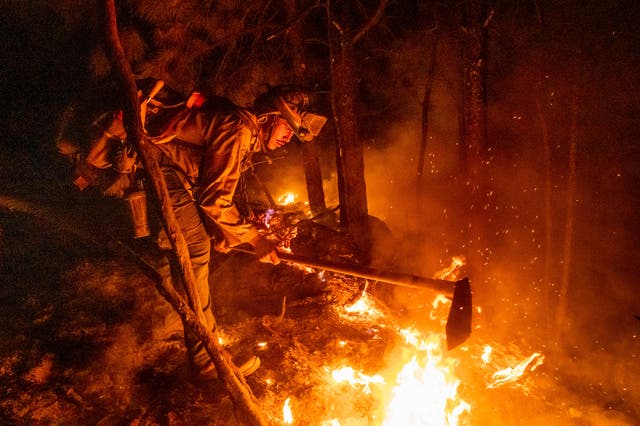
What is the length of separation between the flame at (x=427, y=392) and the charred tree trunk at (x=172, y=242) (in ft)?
4.10

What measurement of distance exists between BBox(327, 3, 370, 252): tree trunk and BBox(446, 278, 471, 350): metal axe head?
3.68 meters

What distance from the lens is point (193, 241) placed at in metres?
3.59

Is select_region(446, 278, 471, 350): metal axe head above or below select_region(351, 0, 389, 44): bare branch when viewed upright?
below

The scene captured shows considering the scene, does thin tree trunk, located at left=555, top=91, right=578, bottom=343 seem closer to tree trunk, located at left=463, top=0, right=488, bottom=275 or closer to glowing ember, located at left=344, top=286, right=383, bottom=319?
tree trunk, located at left=463, top=0, right=488, bottom=275

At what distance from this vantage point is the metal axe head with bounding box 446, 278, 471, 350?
273cm

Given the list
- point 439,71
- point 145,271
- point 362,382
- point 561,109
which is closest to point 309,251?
point 362,382

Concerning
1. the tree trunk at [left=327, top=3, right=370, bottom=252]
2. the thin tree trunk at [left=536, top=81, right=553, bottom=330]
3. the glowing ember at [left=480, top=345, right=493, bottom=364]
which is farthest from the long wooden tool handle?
the thin tree trunk at [left=536, top=81, right=553, bottom=330]

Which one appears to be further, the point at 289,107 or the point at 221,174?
the point at 289,107

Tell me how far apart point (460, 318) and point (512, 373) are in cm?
253

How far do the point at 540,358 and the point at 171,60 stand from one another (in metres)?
6.81

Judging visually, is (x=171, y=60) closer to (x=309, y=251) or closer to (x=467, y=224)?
(x=309, y=251)

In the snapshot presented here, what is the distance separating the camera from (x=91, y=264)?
581cm

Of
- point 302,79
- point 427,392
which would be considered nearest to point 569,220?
point 427,392

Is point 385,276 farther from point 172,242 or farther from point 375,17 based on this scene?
point 375,17
